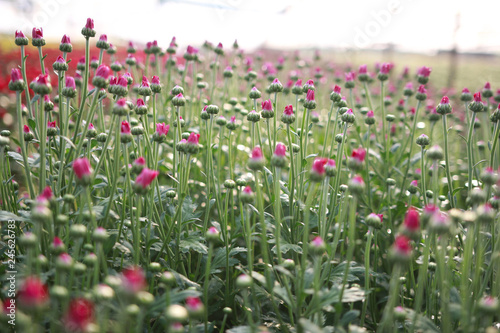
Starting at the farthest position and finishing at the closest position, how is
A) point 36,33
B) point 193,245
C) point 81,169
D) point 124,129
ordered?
point 36,33
point 193,245
point 124,129
point 81,169

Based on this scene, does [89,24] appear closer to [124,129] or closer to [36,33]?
[36,33]

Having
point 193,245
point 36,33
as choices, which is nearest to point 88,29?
point 36,33

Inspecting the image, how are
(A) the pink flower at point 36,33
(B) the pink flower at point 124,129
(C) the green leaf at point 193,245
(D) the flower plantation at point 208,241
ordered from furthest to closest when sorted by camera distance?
(A) the pink flower at point 36,33
(C) the green leaf at point 193,245
(B) the pink flower at point 124,129
(D) the flower plantation at point 208,241

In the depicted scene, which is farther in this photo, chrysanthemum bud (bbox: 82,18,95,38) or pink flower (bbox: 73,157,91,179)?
chrysanthemum bud (bbox: 82,18,95,38)

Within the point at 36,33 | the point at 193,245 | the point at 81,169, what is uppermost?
the point at 36,33

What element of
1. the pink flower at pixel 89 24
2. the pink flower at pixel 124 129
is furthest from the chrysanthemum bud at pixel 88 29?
the pink flower at pixel 124 129

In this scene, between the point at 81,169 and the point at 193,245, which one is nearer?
the point at 81,169

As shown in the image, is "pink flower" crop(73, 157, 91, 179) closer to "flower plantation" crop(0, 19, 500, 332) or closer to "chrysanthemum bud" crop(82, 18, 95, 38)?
"flower plantation" crop(0, 19, 500, 332)

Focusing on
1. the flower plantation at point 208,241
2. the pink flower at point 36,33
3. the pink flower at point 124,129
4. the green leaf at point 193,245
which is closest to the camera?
the flower plantation at point 208,241

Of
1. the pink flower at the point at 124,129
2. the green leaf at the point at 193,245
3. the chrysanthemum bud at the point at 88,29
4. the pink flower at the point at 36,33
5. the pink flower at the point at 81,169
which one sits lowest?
the green leaf at the point at 193,245

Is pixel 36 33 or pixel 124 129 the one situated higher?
pixel 36 33

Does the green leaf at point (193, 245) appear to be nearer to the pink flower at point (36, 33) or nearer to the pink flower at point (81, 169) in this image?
the pink flower at point (81, 169)

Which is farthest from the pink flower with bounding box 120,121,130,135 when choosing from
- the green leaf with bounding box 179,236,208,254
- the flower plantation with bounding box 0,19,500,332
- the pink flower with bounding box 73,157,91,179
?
the green leaf with bounding box 179,236,208,254

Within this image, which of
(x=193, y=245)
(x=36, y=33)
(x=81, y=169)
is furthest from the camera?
(x=36, y=33)
